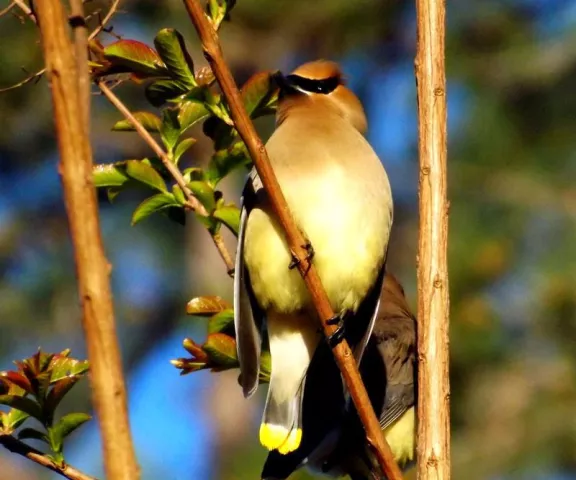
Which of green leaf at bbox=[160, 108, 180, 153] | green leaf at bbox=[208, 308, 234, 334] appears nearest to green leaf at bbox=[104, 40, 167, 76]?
green leaf at bbox=[160, 108, 180, 153]

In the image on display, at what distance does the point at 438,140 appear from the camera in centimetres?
222

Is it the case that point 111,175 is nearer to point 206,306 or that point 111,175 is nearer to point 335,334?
point 206,306

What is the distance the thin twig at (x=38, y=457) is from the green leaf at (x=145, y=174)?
0.66 metres

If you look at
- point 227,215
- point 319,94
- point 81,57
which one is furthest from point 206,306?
point 81,57

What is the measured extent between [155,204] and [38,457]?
751 millimetres

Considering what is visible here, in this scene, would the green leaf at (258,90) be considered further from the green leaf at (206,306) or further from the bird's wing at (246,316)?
the green leaf at (206,306)

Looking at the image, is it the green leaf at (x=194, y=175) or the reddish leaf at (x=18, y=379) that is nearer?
the reddish leaf at (x=18, y=379)

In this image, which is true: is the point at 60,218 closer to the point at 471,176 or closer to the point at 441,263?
the point at 471,176

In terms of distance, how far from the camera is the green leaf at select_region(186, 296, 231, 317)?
249 cm


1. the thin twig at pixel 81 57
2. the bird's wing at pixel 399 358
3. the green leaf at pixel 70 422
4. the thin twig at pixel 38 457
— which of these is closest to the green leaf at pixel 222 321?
the green leaf at pixel 70 422

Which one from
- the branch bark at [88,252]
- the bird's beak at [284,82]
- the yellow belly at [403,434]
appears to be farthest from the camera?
the yellow belly at [403,434]

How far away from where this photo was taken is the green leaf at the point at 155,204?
2.47 metres

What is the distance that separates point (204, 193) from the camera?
8.04 ft

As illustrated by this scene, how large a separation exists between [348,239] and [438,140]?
1.72 ft
